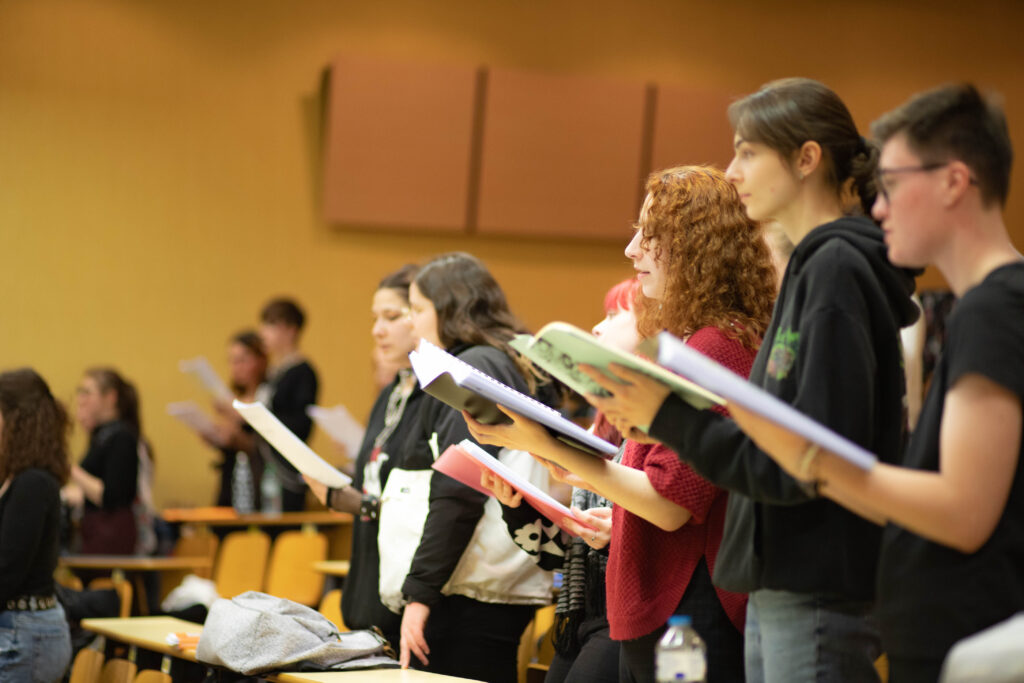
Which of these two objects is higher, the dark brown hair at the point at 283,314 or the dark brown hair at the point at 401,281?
the dark brown hair at the point at 401,281

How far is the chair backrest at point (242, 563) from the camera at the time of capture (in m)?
5.81

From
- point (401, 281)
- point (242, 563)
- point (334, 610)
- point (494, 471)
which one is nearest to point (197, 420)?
point (242, 563)

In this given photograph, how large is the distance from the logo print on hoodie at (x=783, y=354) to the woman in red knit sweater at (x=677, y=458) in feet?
1.09

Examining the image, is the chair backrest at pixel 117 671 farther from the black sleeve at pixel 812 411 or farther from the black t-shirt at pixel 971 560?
the black t-shirt at pixel 971 560

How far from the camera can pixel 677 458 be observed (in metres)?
2.01

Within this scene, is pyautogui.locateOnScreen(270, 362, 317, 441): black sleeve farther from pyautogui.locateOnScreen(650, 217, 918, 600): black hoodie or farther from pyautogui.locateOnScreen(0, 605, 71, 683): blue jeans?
pyautogui.locateOnScreen(650, 217, 918, 600): black hoodie

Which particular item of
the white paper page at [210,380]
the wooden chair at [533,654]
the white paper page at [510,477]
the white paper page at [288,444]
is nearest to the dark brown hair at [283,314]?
the white paper page at [210,380]

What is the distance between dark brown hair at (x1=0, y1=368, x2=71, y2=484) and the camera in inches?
146

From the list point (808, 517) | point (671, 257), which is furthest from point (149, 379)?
point (808, 517)

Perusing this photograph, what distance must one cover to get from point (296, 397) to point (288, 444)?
139 inches

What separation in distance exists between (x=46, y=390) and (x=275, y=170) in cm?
399

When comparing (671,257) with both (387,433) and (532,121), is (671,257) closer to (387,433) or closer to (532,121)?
(387,433)

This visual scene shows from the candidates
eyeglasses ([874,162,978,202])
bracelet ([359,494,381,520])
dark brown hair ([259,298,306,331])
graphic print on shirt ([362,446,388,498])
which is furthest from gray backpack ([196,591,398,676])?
dark brown hair ([259,298,306,331])

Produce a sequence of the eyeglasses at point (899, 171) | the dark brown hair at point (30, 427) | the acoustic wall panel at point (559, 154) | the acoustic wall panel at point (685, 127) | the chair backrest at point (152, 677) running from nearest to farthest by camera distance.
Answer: the eyeglasses at point (899, 171), the chair backrest at point (152, 677), the dark brown hair at point (30, 427), the acoustic wall panel at point (559, 154), the acoustic wall panel at point (685, 127)
